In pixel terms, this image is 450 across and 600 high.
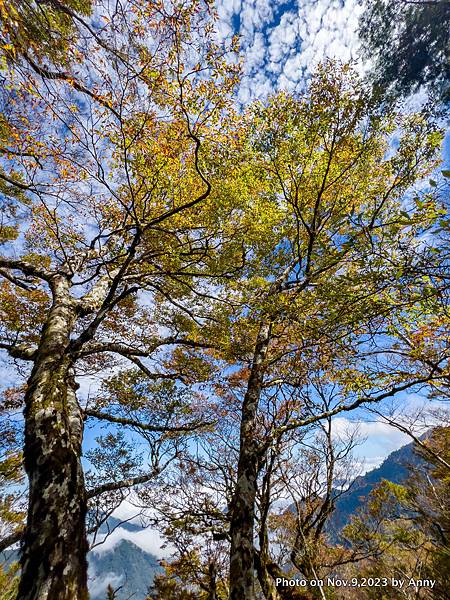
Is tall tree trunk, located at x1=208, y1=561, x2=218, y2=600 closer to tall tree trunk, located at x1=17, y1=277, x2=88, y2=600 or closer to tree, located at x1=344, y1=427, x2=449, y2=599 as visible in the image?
tree, located at x1=344, y1=427, x2=449, y2=599

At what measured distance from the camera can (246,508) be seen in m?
5.07

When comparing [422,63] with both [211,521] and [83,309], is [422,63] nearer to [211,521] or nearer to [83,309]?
[83,309]

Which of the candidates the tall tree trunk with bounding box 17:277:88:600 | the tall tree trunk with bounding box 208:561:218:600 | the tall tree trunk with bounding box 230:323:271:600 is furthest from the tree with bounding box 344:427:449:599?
the tall tree trunk with bounding box 17:277:88:600

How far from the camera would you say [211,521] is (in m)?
8.63

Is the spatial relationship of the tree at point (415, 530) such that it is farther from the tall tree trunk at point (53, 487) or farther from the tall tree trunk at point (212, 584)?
the tall tree trunk at point (53, 487)

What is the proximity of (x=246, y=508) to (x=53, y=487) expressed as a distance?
3457 millimetres

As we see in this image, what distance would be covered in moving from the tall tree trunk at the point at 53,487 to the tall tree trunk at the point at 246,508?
9.53 feet

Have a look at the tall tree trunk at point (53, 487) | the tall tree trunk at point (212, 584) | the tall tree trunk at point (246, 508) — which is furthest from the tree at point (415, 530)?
the tall tree trunk at point (53, 487)

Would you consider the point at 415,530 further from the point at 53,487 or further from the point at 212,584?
the point at 53,487

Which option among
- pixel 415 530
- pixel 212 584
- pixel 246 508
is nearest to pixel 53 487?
pixel 246 508

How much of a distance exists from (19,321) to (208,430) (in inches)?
288

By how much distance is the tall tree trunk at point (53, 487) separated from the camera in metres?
2.47

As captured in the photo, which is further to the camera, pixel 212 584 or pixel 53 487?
pixel 212 584

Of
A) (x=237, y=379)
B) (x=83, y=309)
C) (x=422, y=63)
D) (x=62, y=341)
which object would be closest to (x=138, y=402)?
(x=237, y=379)
